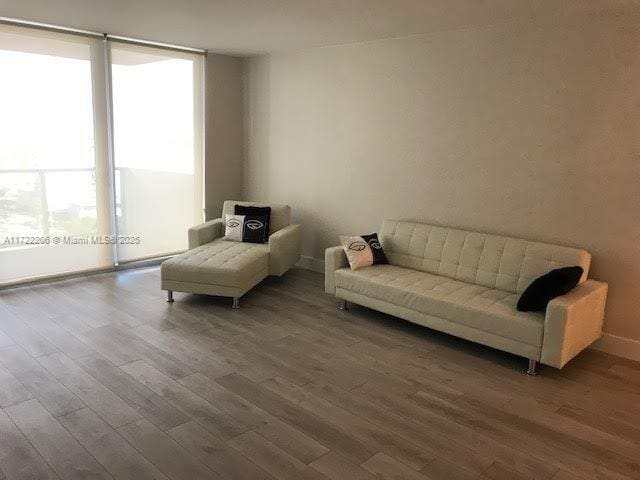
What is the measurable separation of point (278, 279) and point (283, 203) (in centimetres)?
106

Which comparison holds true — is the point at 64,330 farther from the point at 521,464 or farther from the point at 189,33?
the point at 521,464

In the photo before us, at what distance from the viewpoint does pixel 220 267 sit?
4691mm

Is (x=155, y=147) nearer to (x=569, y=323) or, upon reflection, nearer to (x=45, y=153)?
(x=45, y=153)

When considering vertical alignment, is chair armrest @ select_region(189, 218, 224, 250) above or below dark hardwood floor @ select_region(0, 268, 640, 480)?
above

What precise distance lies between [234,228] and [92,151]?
1664mm

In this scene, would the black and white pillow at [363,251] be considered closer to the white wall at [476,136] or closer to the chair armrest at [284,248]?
the white wall at [476,136]

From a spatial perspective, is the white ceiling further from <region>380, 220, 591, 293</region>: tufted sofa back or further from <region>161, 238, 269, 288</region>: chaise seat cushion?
<region>161, 238, 269, 288</region>: chaise seat cushion

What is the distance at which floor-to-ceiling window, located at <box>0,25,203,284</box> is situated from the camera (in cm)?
496

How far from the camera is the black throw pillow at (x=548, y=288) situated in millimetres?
3520

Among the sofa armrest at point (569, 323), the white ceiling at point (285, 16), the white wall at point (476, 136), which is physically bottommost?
the sofa armrest at point (569, 323)

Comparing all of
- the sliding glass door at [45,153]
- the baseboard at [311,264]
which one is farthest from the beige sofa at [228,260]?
the sliding glass door at [45,153]

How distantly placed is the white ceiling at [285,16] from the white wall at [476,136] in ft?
0.76

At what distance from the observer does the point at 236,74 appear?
256 inches

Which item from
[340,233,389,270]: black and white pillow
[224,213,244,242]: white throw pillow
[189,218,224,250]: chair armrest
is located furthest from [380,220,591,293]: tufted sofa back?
[189,218,224,250]: chair armrest
